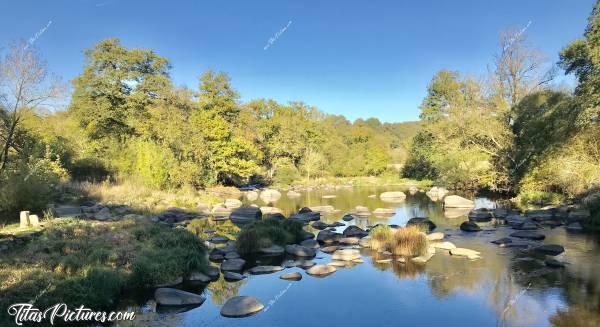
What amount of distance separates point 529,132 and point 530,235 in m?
→ 15.4

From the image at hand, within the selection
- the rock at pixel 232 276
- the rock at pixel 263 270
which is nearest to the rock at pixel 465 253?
the rock at pixel 263 270

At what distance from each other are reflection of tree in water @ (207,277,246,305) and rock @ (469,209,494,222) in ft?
49.8

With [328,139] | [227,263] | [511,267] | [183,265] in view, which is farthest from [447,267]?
[328,139]

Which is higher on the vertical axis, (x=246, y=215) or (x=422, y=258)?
(x=246, y=215)

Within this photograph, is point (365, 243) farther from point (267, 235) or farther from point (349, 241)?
point (267, 235)

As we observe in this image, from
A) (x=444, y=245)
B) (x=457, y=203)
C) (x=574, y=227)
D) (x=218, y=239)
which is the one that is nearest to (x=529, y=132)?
(x=457, y=203)

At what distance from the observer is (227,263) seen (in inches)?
517

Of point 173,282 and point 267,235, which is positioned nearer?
point 173,282

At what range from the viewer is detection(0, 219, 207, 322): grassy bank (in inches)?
328

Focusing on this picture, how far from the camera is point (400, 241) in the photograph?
14.9m

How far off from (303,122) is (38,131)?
36488 millimetres

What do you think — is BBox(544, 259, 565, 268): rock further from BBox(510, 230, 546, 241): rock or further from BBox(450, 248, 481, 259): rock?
BBox(510, 230, 546, 241): rock

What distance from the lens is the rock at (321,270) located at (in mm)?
12422

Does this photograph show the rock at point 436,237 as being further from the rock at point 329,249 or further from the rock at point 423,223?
the rock at point 329,249
